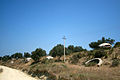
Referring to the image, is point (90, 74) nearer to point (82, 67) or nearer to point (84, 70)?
point (84, 70)

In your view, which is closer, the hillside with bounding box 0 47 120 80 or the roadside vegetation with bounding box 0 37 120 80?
the hillside with bounding box 0 47 120 80

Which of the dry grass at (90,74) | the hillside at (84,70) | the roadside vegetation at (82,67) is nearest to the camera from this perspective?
the dry grass at (90,74)

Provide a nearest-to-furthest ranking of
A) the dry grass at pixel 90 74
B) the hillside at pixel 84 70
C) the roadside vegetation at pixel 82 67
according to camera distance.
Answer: the dry grass at pixel 90 74
the hillside at pixel 84 70
the roadside vegetation at pixel 82 67

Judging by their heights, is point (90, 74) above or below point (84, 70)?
above

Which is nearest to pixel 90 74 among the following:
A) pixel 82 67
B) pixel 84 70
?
pixel 84 70

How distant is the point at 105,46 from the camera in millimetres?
35406

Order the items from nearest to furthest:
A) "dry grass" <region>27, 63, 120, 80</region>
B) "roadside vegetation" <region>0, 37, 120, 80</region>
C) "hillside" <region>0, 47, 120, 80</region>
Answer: "dry grass" <region>27, 63, 120, 80</region> → "hillside" <region>0, 47, 120, 80</region> → "roadside vegetation" <region>0, 37, 120, 80</region>

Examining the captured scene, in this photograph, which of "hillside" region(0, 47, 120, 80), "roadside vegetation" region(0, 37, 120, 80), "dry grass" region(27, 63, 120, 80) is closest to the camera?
"dry grass" region(27, 63, 120, 80)

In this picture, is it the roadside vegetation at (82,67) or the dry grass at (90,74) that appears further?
the roadside vegetation at (82,67)

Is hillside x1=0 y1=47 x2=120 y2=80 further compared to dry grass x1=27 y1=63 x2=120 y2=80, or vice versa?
hillside x1=0 y1=47 x2=120 y2=80

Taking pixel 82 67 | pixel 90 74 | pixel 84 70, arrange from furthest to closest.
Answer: pixel 82 67 → pixel 84 70 → pixel 90 74

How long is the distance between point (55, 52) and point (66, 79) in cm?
3782

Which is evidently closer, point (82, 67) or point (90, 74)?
point (90, 74)

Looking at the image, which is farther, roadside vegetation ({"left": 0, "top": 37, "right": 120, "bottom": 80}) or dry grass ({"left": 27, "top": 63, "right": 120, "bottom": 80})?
roadside vegetation ({"left": 0, "top": 37, "right": 120, "bottom": 80})
